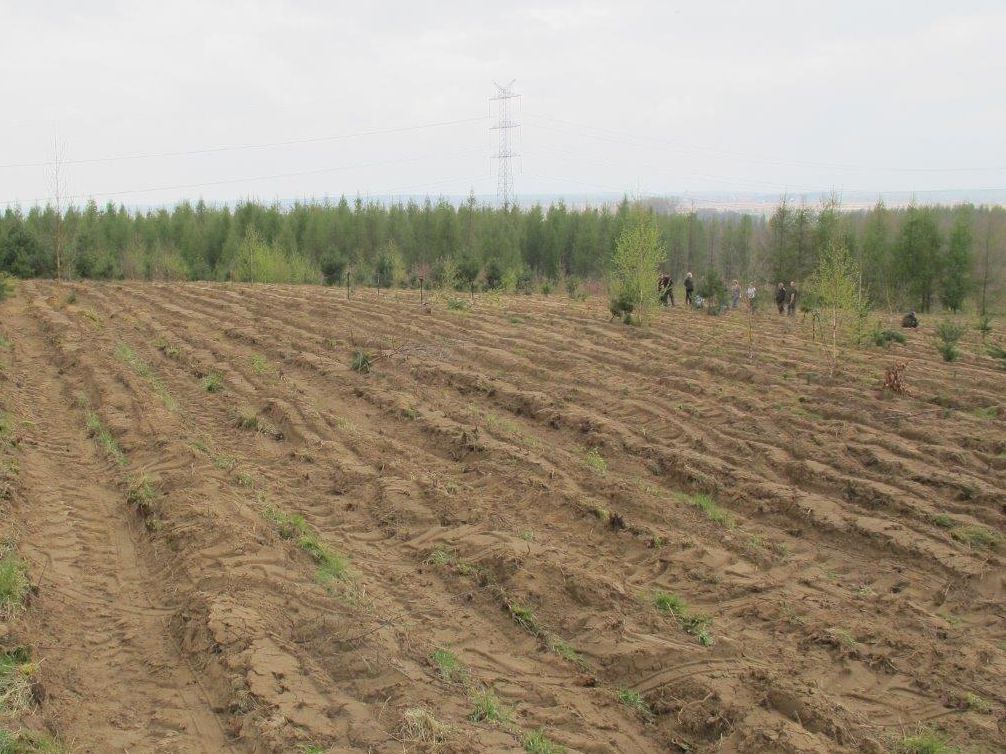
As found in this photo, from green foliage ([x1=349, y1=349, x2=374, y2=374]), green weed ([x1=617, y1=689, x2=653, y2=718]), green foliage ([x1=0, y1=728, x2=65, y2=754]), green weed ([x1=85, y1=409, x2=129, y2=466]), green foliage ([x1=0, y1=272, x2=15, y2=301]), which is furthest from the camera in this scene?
green foliage ([x1=0, y1=272, x2=15, y2=301])

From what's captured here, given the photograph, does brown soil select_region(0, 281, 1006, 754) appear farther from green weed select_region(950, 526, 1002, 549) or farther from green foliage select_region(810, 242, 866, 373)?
green foliage select_region(810, 242, 866, 373)

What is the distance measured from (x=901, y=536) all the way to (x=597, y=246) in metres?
35.3

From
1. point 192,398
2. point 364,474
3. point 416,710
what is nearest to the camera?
point 416,710

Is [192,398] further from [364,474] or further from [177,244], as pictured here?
[177,244]

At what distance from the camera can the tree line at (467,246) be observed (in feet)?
96.8

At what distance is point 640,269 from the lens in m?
18.2

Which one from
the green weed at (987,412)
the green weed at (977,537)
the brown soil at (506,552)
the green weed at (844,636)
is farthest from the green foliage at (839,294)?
the green weed at (844,636)

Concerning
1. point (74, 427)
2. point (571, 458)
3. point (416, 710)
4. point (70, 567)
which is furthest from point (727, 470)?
point (74, 427)

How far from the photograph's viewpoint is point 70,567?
594cm

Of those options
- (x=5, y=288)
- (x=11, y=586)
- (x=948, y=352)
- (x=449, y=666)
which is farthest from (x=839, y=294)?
(x=5, y=288)

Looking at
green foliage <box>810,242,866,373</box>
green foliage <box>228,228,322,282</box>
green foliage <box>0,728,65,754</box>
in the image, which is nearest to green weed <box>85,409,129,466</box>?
green foliage <box>0,728,65,754</box>

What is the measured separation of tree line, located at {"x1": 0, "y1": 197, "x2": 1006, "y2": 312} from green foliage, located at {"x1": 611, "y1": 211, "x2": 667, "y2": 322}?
5.52 metres

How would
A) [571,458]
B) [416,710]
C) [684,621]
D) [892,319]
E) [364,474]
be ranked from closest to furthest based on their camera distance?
[416,710]
[684,621]
[364,474]
[571,458]
[892,319]

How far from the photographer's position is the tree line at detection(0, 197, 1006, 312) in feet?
96.8
